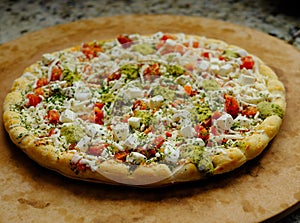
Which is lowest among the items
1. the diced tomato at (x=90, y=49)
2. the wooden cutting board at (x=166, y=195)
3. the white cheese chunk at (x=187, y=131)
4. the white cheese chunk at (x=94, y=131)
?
the wooden cutting board at (x=166, y=195)

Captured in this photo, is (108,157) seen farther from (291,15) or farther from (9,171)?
(291,15)

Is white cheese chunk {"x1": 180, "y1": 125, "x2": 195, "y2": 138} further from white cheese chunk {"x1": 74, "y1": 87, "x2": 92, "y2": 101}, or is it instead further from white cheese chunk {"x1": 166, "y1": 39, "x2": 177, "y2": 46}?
white cheese chunk {"x1": 166, "y1": 39, "x2": 177, "y2": 46}

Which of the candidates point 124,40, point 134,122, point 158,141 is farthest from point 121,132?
point 124,40

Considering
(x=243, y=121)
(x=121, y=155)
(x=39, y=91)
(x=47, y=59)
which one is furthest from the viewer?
(x=47, y=59)

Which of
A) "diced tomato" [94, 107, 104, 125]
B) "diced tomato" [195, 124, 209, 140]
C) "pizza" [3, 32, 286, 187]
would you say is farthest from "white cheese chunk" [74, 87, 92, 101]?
"diced tomato" [195, 124, 209, 140]

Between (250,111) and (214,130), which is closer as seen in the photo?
(214,130)

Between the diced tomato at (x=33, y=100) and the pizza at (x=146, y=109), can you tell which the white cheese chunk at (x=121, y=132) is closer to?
the pizza at (x=146, y=109)

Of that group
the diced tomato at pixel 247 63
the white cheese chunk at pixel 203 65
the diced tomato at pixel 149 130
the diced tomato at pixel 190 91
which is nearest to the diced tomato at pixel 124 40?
the white cheese chunk at pixel 203 65

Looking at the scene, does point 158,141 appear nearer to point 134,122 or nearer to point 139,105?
point 134,122
